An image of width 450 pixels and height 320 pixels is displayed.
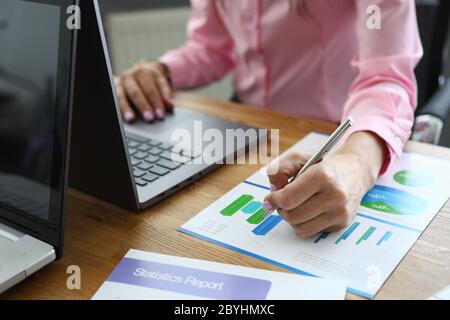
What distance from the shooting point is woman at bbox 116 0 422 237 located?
557 mm

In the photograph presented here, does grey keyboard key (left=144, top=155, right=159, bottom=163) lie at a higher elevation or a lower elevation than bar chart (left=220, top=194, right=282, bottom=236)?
higher

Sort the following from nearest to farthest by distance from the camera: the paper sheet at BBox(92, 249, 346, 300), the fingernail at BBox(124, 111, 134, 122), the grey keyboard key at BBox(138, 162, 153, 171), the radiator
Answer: the paper sheet at BBox(92, 249, 346, 300), the grey keyboard key at BBox(138, 162, 153, 171), the fingernail at BBox(124, 111, 134, 122), the radiator

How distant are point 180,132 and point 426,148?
1.33ft

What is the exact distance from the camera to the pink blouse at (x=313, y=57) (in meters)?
0.77

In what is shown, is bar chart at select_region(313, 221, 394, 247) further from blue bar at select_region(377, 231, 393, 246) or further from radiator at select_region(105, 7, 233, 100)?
radiator at select_region(105, 7, 233, 100)

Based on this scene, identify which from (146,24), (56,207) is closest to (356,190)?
(56,207)

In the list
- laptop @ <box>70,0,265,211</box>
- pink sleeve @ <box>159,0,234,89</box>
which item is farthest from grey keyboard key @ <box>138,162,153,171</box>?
pink sleeve @ <box>159,0,234,89</box>

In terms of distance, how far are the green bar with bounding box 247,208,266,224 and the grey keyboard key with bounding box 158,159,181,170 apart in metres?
0.15

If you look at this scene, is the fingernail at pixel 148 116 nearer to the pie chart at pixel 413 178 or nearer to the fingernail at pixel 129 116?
the fingernail at pixel 129 116

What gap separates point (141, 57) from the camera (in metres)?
1.98

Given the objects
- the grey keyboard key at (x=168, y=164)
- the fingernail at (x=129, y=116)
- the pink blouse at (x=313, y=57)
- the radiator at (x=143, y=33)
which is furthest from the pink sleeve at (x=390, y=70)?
the radiator at (x=143, y=33)
